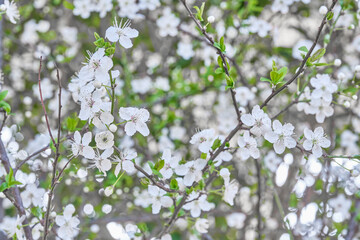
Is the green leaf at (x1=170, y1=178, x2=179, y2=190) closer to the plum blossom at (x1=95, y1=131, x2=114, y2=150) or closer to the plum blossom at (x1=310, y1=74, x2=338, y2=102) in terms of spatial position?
the plum blossom at (x1=95, y1=131, x2=114, y2=150)

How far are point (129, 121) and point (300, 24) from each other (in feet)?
5.50

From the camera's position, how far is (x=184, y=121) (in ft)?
7.63

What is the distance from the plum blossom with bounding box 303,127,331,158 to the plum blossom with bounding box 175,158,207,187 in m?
0.24

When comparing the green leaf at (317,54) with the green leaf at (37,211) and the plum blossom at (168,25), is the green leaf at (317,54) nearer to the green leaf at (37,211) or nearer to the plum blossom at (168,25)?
the green leaf at (37,211)

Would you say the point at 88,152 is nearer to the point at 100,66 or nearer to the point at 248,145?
the point at 100,66

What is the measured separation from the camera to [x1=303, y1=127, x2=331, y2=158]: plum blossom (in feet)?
3.32

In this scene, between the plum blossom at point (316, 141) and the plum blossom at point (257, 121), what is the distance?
0.10 m

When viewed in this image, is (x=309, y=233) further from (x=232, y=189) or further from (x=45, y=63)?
(x=45, y=63)

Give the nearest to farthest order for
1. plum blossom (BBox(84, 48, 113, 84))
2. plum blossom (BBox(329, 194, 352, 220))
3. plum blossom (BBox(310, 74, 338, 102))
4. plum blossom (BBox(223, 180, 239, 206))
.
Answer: plum blossom (BBox(84, 48, 113, 84))
plum blossom (BBox(223, 180, 239, 206))
plum blossom (BBox(310, 74, 338, 102))
plum blossom (BBox(329, 194, 352, 220))

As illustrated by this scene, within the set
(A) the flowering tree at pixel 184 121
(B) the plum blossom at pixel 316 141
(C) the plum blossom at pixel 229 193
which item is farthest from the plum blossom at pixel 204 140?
(B) the plum blossom at pixel 316 141

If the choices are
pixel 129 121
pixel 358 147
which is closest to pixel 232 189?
pixel 129 121

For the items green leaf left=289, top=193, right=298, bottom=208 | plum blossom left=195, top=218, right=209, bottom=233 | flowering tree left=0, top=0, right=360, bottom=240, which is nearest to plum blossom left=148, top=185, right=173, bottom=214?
flowering tree left=0, top=0, right=360, bottom=240

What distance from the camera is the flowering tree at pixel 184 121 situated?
1114 millimetres

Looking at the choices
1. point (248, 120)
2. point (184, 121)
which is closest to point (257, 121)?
point (248, 120)
